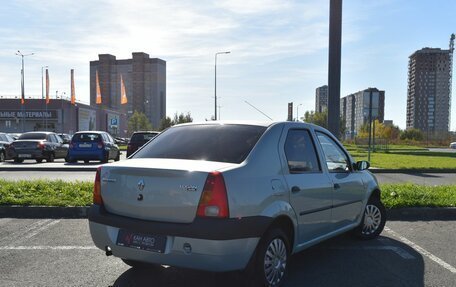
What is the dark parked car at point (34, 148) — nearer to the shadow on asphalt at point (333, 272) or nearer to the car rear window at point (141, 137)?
the car rear window at point (141, 137)

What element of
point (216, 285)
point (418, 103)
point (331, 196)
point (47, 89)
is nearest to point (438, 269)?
point (331, 196)

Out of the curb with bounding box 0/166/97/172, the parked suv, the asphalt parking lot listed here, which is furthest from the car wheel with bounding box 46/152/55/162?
the parked suv

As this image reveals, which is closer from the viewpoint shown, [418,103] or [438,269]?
[438,269]

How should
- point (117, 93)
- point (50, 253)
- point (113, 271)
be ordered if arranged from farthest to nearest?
point (117, 93) → point (50, 253) → point (113, 271)

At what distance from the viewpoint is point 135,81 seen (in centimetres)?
11525

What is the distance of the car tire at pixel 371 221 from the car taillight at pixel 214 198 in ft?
10.2

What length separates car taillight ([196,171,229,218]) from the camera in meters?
3.68

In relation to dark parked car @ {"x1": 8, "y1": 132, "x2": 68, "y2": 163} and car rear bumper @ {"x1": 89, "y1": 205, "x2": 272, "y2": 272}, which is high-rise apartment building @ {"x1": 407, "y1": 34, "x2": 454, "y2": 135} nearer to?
dark parked car @ {"x1": 8, "y1": 132, "x2": 68, "y2": 163}

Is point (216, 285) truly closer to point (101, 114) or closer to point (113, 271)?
point (113, 271)

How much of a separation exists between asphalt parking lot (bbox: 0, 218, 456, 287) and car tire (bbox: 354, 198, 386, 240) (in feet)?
0.48

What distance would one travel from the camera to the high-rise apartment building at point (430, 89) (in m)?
102

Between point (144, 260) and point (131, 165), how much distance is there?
2.88ft

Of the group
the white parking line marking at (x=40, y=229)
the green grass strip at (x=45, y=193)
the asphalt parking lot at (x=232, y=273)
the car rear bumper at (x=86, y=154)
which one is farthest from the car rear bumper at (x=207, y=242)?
the car rear bumper at (x=86, y=154)

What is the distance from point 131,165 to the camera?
13.6 feet
